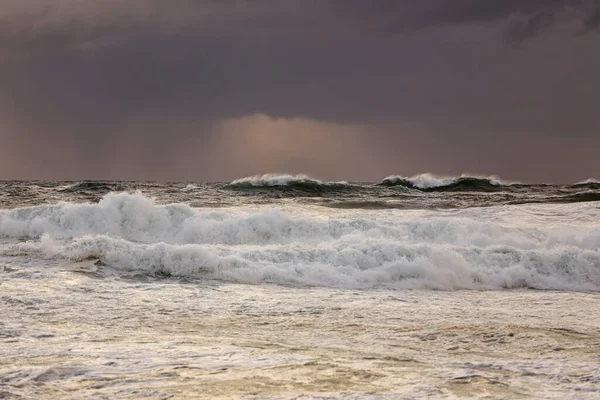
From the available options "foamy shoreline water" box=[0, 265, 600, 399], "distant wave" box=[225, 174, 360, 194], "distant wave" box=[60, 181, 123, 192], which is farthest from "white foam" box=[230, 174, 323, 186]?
"foamy shoreline water" box=[0, 265, 600, 399]

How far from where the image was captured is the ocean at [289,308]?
3854 mm

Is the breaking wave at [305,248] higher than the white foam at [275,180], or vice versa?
the white foam at [275,180]

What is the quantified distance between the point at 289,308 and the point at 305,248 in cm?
373

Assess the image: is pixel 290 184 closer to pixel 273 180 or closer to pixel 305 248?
pixel 273 180

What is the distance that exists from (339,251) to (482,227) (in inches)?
186

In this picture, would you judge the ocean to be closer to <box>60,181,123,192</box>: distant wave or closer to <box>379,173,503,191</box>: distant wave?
<box>60,181,123,192</box>: distant wave

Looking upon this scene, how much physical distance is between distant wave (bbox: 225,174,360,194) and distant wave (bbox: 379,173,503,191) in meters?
7.30

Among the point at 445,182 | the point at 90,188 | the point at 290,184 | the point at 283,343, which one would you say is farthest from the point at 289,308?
the point at 445,182

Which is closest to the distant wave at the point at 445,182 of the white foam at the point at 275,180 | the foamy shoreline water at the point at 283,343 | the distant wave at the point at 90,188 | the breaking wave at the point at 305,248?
the white foam at the point at 275,180

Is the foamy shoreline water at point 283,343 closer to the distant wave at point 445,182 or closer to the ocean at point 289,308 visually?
the ocean at point 289,308

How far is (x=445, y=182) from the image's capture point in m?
34.6

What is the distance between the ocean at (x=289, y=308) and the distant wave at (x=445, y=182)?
1761 centimetres

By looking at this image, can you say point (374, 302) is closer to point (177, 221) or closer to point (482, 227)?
point (482, 227)

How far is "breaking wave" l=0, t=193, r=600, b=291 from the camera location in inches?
372
